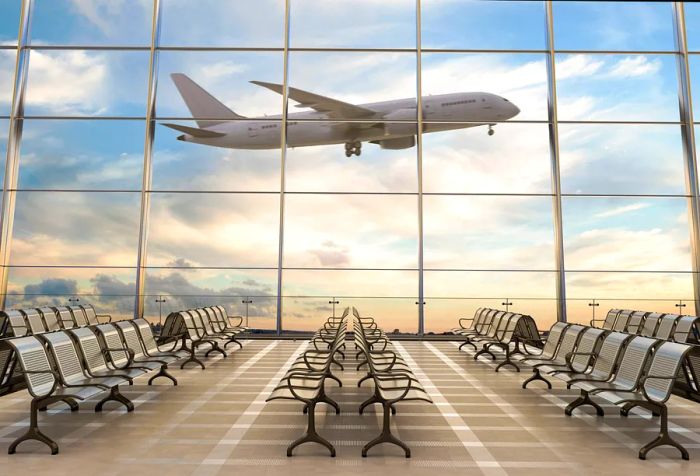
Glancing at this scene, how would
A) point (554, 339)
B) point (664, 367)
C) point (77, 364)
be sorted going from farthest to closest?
point (554, 339) → point (77, 364) → point (664, 367)

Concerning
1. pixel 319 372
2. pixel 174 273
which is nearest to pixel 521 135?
pixel 174 273

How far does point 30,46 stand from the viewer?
40.0 feet

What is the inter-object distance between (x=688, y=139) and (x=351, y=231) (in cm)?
780

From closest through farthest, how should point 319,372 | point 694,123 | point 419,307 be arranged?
1. point 319,372
2. point 419,307
3. point 694,123

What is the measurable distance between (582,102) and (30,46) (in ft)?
41.3

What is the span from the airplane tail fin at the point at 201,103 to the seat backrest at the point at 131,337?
7335mm

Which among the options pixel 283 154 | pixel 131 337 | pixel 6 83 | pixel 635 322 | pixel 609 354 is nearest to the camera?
pixel 609 354

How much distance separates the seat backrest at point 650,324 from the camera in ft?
25.5

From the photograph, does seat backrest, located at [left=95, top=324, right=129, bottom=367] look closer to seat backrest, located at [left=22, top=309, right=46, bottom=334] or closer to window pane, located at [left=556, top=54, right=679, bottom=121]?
seat backrest, located at [left=22, top=309, right=46, bottom=334]

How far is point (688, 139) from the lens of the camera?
11953 millimetres

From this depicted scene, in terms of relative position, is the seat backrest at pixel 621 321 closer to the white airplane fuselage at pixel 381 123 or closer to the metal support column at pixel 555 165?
the metal support column at pixel 555 165

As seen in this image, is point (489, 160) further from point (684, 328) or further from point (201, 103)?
point (201, 103)

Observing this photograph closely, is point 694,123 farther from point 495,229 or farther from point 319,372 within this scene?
point 319,372

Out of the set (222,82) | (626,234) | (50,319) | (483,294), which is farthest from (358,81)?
(50,319)
